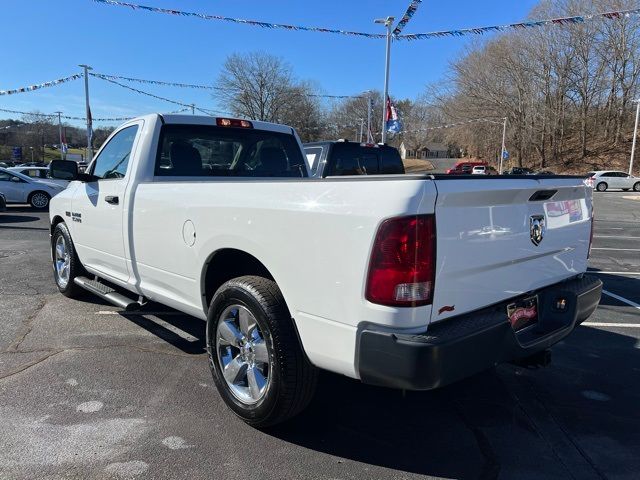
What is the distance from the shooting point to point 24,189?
16703 mm

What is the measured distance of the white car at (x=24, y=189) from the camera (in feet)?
54.5

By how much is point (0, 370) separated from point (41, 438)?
1230mm

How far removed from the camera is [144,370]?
3.85 metres

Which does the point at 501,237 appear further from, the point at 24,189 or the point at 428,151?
the point at 428,151

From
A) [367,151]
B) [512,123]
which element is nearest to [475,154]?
[512,123]

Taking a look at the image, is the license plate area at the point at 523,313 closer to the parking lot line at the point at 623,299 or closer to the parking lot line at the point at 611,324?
the parking lot line at the point at 611,324

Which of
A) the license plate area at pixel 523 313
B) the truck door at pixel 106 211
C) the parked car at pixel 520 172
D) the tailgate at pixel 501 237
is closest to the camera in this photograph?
the tailgate at pixel 501 237

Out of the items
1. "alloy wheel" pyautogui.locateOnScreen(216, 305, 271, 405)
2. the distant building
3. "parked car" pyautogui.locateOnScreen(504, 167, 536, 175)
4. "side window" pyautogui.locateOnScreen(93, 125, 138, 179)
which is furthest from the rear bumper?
the distant building

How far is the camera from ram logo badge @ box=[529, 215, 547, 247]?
2850mm

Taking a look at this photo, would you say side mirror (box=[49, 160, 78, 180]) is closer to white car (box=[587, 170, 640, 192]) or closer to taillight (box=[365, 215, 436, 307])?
taillight (box=[365, 215, 436, 307])

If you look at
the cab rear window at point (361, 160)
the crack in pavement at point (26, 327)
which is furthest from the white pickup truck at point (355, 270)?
the cab rear window at point (361, 160)

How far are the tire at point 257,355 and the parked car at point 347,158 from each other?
524 centimetres

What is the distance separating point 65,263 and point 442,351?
4982mm

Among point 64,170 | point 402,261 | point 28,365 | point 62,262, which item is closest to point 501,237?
point 402,261
